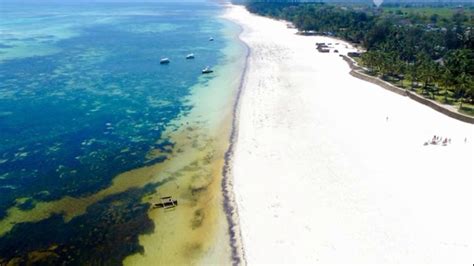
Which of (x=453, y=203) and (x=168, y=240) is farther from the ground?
(x=453, y=203)

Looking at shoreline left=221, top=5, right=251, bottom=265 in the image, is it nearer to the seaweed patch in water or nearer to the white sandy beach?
the white sandy beach

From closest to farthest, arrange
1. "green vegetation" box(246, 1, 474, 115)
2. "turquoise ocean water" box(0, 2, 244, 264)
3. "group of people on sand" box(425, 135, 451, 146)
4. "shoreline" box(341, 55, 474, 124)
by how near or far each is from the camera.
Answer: "turquoise ocean water" box(0, 2, 244, 264), "group of people on sand" box(425, 135, 451, 146), "shoreline" box(341, 55, 474, 124), "green vegetation" box(246, 1, 474, 115)

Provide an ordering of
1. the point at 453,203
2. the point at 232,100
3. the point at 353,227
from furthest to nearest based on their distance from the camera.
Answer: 1. the point at 232,100
2. the point at 453,203
3. the point at 353,227

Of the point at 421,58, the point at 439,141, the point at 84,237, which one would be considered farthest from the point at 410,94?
the point at 84,237

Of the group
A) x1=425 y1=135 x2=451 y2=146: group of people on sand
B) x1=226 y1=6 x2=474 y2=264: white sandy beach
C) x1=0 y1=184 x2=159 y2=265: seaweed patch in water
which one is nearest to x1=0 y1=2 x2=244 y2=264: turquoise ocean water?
x1=0 y1=184 x2=159 y2=265: seaweed patch in water

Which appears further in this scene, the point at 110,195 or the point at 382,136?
the point at 382,136

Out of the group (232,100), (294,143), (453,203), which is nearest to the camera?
(453,203)

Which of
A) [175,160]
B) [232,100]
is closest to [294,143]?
[175,160]

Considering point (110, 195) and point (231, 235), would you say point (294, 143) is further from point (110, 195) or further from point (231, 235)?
point (110, 195)
